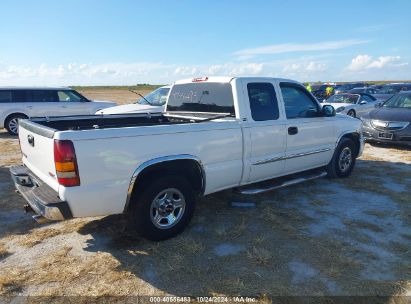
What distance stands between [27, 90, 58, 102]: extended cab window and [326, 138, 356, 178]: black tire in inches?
412

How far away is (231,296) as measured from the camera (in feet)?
10.4

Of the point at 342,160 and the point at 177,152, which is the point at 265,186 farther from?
the point at 342,160

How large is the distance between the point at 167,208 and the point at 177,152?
70 cm

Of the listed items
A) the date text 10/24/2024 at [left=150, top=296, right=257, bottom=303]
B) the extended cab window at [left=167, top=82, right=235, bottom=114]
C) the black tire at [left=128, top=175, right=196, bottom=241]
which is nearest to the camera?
the date text 10/24/2024 at [left=150, top=296, right=257, bottom=303]

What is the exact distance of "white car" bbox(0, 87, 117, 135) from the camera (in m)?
12.4

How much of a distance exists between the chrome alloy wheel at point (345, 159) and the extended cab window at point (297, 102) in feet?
4.12

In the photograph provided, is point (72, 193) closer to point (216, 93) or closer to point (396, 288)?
point (216, 93)

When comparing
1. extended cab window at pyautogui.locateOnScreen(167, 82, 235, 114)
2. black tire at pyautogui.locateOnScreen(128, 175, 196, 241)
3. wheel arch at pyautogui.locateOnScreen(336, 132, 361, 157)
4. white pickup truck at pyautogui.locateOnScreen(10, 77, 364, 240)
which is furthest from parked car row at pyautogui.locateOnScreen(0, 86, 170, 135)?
black tire at pyautogui.locateOnScreen(128, 175, 196, 241)

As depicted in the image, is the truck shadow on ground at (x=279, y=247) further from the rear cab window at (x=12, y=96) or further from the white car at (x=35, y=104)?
the rear cab window at (x=12, y=96)

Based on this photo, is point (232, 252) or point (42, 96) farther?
point (42, 96)

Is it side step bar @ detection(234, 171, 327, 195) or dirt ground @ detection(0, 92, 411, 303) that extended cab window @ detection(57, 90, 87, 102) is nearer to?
dirt ground @ detection(0, 92, 411, 303)

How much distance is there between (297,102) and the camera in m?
5.64

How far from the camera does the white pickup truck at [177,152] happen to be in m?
3.42

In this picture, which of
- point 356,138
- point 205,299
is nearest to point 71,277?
point 205,299
